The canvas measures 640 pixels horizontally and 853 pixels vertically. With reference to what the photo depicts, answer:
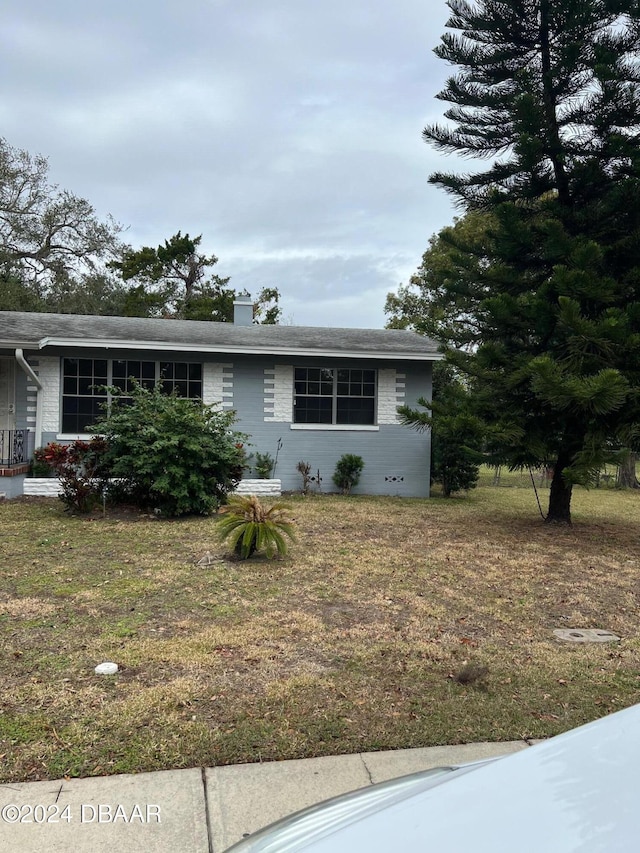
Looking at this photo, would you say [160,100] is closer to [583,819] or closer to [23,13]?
[23,13]

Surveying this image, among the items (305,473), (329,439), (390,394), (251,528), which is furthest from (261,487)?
(251,528)

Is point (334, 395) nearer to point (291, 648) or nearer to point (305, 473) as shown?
point (305, 473)

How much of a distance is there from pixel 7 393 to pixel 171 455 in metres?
5.53

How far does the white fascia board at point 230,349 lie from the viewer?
1288 cm

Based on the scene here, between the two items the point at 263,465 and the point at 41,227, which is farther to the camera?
the point at 41,227

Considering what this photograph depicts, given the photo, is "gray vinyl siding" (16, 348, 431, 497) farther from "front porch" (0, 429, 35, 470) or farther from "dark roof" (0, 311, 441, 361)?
"front porch" (0, 429, 35, 470)

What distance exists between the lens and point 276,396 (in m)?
14.5

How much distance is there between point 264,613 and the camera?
5328mm

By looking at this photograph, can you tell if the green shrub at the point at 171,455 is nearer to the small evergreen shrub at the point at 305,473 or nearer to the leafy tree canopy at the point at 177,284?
the small evergreen shrub at the point at 305,473

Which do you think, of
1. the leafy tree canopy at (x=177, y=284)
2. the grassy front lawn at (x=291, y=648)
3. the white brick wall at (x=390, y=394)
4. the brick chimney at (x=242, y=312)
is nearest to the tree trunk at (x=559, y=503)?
the grassy front lawn at (x=291, y=648)

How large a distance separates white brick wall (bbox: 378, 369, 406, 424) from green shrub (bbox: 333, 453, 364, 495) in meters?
1.14

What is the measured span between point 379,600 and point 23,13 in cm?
1246

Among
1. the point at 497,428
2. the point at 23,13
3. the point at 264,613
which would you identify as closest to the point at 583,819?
the point at 264,613

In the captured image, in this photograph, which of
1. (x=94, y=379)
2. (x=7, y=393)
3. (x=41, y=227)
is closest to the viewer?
(x=7, y=393)
